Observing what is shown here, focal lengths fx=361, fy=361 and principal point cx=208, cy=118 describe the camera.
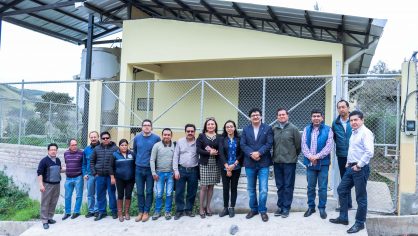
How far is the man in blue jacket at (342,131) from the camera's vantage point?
18.2 ft

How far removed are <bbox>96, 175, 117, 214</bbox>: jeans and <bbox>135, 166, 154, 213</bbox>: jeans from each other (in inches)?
22.7

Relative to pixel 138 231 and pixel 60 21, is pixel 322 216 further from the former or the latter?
pixel 60 21

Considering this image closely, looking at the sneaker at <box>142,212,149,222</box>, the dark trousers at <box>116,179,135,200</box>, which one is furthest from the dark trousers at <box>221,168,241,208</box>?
the dark trousers at <box>116,179,135,200</box>

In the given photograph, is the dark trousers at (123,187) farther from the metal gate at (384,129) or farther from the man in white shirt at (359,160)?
the metal gate at (384,129)

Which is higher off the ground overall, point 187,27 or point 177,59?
point 187,27

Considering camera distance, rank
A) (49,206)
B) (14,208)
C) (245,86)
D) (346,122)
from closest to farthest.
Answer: (346,122) < (49,206) < (14,208) < (245,86)

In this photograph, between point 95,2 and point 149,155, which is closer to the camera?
point 149,155

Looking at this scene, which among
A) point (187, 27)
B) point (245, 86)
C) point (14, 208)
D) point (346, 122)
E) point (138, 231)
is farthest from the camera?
point (245, 86)

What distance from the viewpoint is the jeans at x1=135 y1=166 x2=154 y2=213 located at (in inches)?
252

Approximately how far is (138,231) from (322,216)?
9.94ft

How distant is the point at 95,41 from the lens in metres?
16.8

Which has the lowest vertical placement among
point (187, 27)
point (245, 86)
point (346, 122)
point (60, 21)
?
point (346, 122)

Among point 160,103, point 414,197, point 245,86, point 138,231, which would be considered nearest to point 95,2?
point 160,103

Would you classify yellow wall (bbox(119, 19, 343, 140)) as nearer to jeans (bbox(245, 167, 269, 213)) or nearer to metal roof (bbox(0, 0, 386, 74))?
metal roof (bbox(0, 0, 386, 74))
